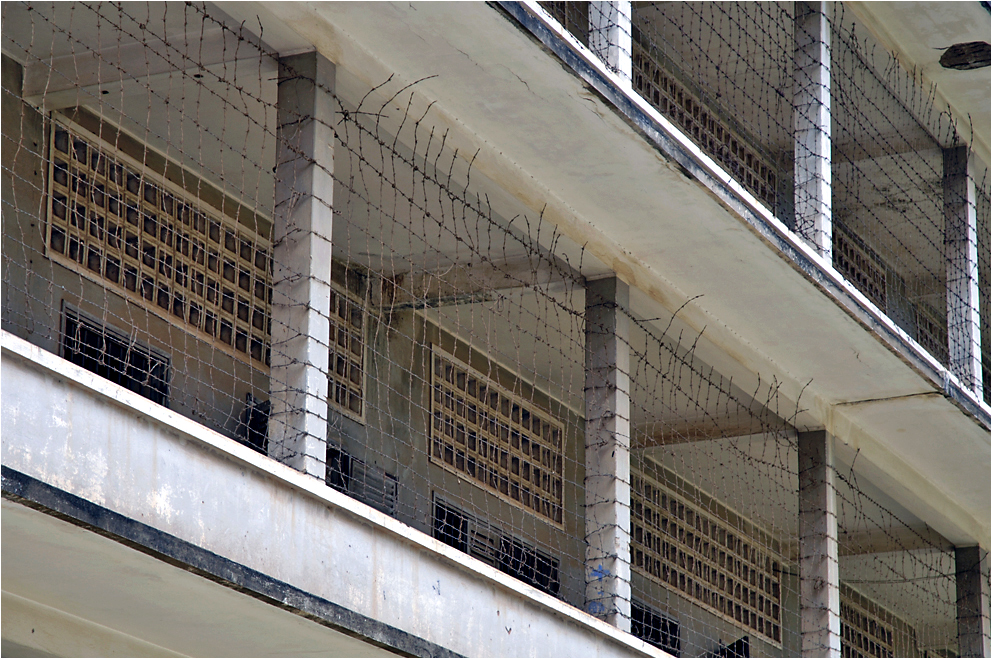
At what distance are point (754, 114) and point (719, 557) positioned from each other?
309 centimetres

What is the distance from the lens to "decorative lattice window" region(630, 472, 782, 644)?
946cm

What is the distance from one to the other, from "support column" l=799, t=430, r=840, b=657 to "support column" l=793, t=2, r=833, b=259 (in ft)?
4.74

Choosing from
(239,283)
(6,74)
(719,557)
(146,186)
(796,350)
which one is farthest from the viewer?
(719,557)

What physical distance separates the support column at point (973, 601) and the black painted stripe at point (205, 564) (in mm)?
5057

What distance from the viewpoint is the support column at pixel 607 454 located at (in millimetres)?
6168

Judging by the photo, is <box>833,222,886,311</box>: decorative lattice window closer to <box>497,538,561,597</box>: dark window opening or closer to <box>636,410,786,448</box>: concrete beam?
<box>636,410,786,448</box>: concrete beam

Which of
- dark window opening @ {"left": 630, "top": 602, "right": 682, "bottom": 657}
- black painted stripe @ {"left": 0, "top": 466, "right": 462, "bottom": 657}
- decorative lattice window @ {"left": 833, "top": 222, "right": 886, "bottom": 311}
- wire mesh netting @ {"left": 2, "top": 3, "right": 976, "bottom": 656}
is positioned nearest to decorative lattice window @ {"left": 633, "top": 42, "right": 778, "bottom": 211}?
wire mesh netting @ {"left": 2, "top": 3, "right": 976, "bottom": 656}

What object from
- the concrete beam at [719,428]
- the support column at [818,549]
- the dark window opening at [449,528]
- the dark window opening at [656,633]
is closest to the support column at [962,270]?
the support column at [818,549]

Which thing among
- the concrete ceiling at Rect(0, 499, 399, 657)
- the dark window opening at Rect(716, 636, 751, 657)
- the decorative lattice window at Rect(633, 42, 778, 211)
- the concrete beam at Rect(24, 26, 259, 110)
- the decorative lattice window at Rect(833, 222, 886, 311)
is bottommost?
the concrete ceiling at Rect(0, 499, 399, 657)

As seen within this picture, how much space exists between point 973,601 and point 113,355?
18.8 feet

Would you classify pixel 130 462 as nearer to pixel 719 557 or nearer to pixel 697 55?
pixel 697 55

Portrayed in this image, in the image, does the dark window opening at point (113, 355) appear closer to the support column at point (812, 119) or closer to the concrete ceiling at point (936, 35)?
the support column at point (812, 119)

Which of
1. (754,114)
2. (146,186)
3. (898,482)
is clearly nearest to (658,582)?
(898,482)

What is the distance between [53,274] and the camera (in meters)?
5.85
